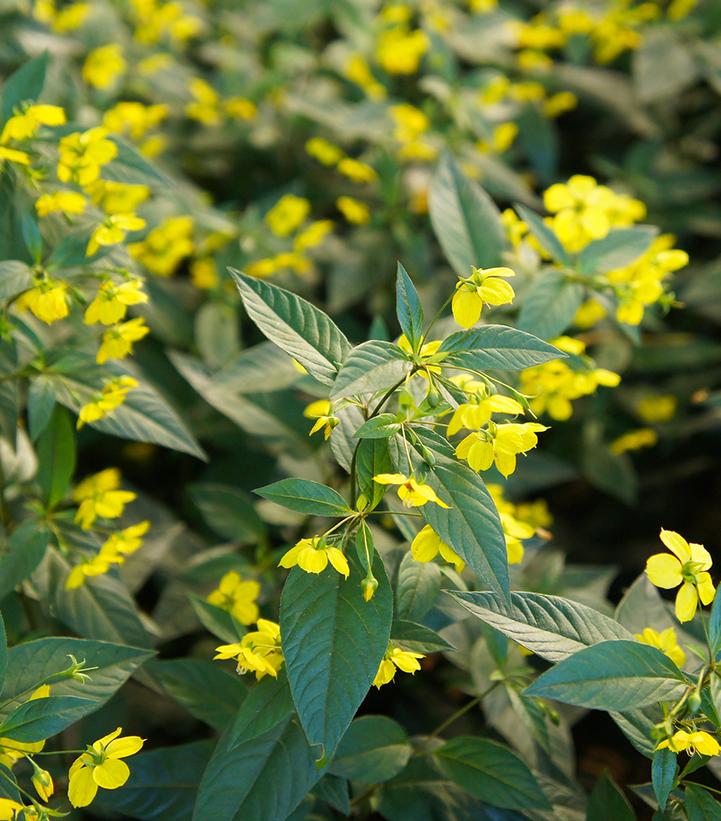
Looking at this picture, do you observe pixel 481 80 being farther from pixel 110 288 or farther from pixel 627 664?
pixel 627 664

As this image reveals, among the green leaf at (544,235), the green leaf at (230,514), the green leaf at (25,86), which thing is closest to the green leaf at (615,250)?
the green leaf at (544,235)

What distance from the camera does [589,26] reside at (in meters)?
2.54

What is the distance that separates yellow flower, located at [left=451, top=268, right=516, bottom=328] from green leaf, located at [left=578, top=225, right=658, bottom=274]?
49 cm

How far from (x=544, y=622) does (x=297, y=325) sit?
482mm

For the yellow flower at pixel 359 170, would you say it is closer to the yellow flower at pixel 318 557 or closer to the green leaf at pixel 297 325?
the green leaf at pixel 297 325

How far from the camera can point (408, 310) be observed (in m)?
1.02

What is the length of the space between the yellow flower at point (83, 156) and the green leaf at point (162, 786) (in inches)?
34.2

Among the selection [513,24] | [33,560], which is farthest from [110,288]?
[513,24]

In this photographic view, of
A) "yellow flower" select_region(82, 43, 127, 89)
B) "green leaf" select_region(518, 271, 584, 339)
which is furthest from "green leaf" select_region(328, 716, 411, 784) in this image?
"yellow flower" select_region(82, 43, 127, 89)

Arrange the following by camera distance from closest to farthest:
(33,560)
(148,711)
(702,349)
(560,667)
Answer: (560,667)
(33,560)
(148,711)
(702,349)

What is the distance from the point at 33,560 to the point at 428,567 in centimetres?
58

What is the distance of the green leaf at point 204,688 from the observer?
3.99 ft

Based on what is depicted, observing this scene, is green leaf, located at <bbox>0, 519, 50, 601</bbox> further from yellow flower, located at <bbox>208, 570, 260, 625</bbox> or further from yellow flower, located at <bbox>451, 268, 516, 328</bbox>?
yellow flower, located at <bbox>451, 268, 516, 328</bbox>

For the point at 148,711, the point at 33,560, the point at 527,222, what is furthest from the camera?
the point at 148,711
